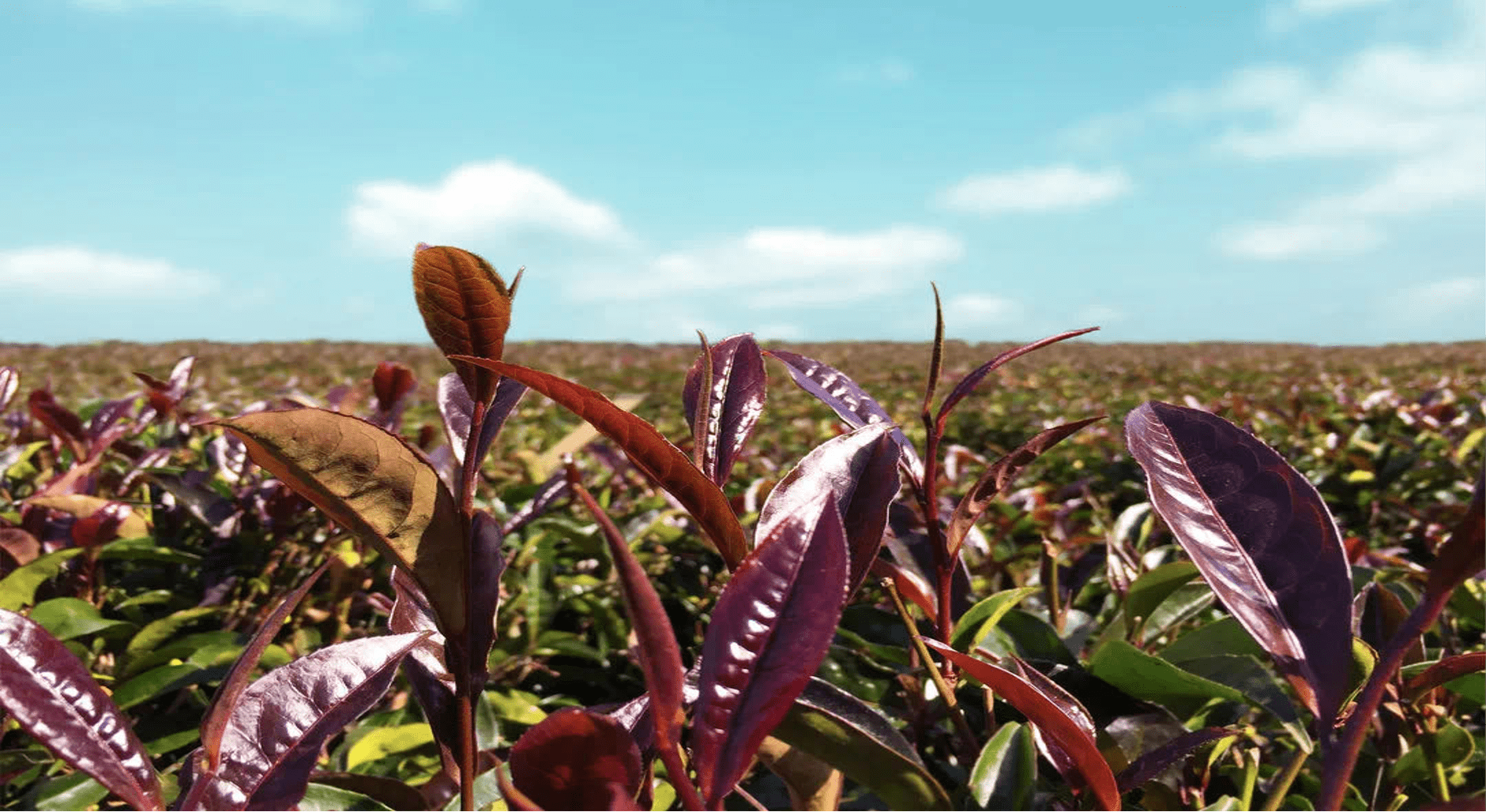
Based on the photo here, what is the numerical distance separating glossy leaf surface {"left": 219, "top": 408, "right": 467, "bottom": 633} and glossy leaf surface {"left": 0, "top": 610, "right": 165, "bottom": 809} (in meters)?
0.24

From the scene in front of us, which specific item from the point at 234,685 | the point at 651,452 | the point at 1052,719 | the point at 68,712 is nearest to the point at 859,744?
the point at 1052,719

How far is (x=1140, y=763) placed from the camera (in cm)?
77

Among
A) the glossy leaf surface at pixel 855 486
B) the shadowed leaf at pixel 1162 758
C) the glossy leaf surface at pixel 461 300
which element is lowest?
the shadowed leaf at pixel 1162 758

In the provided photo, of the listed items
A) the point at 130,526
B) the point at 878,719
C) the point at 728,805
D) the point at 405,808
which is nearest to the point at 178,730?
the point at 130,526

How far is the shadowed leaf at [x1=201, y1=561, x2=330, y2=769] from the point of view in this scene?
68 centimetres

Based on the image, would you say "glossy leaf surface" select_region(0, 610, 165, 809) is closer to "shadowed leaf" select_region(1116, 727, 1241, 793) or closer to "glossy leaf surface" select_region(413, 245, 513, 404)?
"glossy leaf surface" select_region(413, 245, 513, 404)

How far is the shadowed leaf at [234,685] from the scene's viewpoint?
68 cm

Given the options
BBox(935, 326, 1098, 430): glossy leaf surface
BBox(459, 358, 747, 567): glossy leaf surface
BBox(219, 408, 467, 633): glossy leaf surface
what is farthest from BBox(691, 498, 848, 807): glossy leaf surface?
BBox(935, 326, 1098, 430): glossy leaf surface

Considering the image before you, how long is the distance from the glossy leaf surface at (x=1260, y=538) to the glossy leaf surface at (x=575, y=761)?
0.40m

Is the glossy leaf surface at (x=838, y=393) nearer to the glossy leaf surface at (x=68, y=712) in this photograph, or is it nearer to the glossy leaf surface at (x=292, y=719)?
the glossy leaf surface at (x=292, y=719)

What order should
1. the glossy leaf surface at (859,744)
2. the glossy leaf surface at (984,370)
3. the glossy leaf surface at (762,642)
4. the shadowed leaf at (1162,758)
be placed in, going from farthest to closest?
the glossy leaf surface at (984,370), the shadowed leaf at (1162,758), the glossy leaf surface at (859,744), the glossy leaf surface at (762,642)

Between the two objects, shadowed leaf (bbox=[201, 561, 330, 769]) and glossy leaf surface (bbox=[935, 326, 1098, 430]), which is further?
glossy leaf surface (bbox=[935, 326, 1098, 430])

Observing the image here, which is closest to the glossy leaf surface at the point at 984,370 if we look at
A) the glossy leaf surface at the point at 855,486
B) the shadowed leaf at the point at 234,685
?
the glossy leaf surface at the point at 855,486

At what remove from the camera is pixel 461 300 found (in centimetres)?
67
